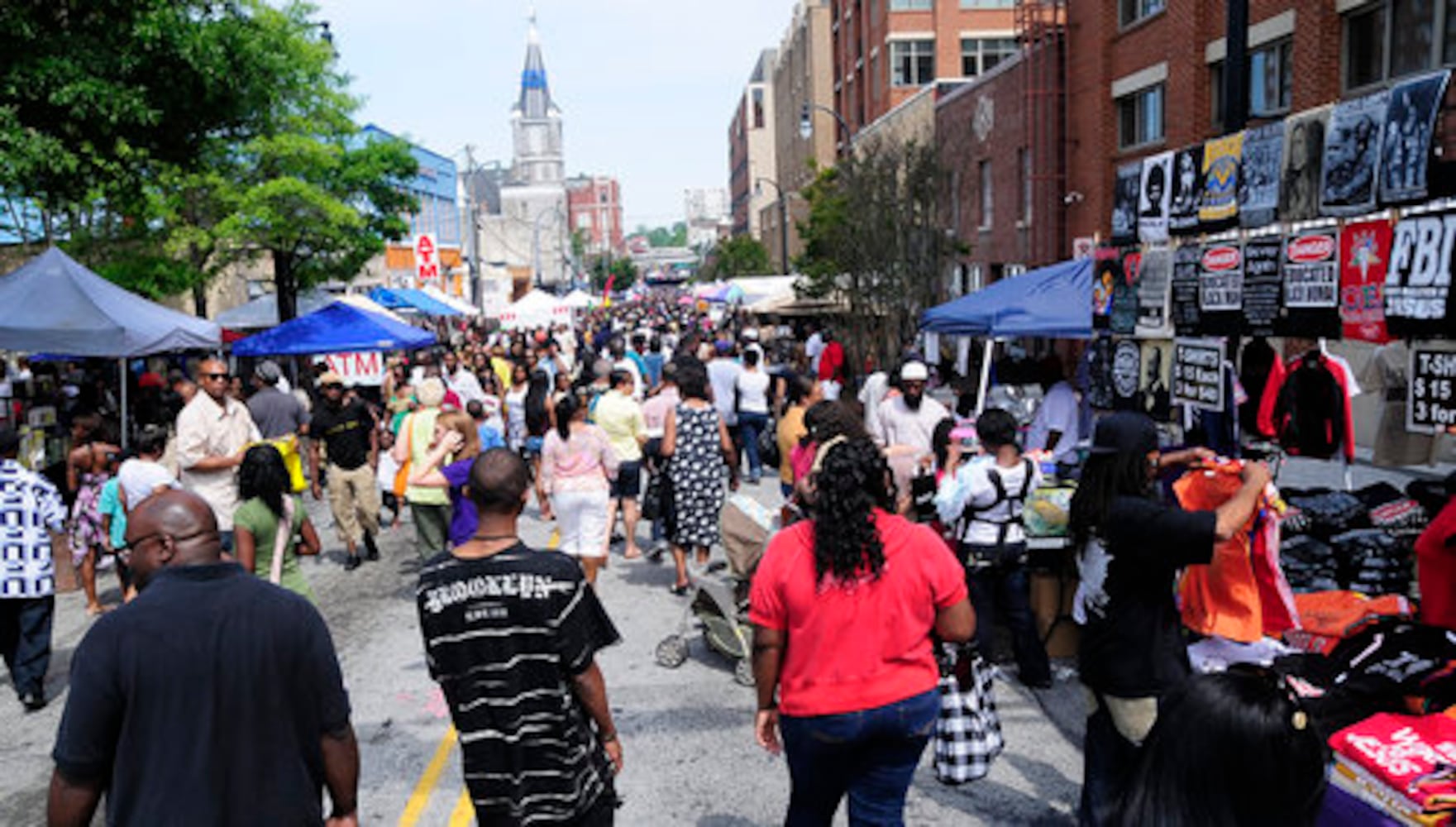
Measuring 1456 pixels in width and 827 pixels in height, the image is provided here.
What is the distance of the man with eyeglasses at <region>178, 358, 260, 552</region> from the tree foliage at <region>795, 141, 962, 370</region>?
1472cm

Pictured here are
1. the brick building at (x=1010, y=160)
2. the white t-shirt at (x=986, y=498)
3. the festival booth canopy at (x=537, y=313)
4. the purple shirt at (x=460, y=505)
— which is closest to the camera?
the white t-shirt at (x=986, y=498)

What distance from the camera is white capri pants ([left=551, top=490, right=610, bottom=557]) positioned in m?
8.12

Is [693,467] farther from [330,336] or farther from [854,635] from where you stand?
[330,336]

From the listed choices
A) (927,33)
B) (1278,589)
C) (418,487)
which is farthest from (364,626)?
(927,33)

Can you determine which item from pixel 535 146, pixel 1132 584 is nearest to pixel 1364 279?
pixel 1132 584

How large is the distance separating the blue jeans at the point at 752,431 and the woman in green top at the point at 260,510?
8.34 m

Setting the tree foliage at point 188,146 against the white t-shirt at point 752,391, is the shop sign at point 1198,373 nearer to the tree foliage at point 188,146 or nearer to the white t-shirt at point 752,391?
the white t-shirt at point 752,391

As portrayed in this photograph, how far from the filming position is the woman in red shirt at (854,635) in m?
3.42

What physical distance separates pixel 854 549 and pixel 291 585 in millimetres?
4106

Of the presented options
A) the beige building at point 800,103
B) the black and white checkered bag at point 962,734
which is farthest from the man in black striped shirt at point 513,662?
the beige building at point 800,103

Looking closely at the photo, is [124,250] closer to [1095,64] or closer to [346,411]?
[346,411]

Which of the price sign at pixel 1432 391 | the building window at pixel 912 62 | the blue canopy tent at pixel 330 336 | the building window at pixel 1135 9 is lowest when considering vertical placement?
the price sign at pixel 1432 391

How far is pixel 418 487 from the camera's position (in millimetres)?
9008

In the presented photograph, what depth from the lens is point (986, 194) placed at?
96.8 ft
